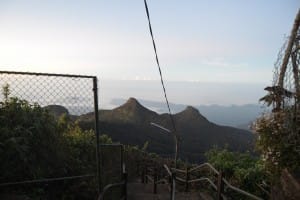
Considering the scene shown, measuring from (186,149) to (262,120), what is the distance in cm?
6056

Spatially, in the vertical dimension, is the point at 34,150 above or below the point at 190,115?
above

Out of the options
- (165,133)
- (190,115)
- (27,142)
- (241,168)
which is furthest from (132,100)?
(27,142)

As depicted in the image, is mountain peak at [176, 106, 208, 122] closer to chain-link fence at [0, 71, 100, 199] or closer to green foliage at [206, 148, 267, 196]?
green foliage at [206, 148, 267, 196]

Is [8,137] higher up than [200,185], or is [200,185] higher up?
[8,137]

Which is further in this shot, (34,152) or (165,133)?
(165,133)

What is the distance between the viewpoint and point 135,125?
6450cm

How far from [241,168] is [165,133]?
192 ft

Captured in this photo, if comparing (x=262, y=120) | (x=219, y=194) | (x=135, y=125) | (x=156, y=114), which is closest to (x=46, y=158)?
(x=219, y=194)

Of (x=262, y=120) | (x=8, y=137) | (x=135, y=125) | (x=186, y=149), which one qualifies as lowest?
(x=186, y=149)

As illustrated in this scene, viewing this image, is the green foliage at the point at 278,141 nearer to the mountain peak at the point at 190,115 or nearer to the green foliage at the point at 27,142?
the green foliage at the point at 27,142

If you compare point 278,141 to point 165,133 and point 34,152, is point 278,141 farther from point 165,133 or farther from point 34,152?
point 165,133

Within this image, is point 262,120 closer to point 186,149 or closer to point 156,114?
point 186,149

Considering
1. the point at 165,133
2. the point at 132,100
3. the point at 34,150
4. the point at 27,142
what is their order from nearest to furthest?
Answer: 1. the point at 27,142
2. the point at 34,150
3. the point at 165,133
4. the point at 132,100

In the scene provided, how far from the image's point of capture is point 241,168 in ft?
36.2
